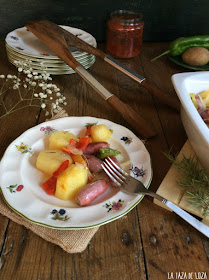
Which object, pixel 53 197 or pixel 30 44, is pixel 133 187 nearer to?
pixel 53 197

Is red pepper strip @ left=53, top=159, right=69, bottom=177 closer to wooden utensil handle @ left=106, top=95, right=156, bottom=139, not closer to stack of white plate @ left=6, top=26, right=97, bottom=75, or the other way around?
Answer: wooden utensil handle @ left=106, top=95, right=156, bottom=139

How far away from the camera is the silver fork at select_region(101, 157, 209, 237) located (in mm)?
664

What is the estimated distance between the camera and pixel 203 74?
3.20ft

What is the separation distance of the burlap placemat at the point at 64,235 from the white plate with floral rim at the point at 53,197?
0.10 ft

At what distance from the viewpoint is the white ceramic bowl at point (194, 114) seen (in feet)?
2.36

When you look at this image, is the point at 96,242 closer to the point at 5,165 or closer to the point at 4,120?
the point at 5,165

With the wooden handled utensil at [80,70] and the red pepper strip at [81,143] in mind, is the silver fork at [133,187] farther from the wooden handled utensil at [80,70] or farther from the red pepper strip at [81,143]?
the wooden handled utensil at [80,70]

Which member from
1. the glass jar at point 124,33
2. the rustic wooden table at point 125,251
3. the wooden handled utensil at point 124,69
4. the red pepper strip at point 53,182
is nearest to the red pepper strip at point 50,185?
the red pepper strip at point 53,182

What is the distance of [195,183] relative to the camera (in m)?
0.74

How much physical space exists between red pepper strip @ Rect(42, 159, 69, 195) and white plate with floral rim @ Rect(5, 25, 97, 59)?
655 mm

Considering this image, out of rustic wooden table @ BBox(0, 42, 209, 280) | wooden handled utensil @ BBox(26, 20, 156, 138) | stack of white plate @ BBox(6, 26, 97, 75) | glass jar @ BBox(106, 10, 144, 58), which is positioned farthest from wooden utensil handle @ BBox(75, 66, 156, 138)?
glass jar @ BBox(106, 10, 144, 58)

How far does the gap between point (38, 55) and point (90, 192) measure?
0.76 metres

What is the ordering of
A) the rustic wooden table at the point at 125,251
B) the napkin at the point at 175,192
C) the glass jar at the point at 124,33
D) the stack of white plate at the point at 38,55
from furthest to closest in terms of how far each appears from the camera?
the glass jar at the point at 124,33 < the stack of white plate at the point at 38,55 < the napkin at the point at 175,192 < the rustic wooden table at the point at 125,251

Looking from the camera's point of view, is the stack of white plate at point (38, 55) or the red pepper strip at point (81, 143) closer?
the red pepper strip at point (81, 143)
